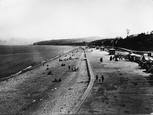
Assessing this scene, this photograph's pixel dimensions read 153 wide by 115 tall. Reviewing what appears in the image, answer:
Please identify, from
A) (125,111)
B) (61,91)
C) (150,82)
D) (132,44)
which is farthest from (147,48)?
(125,111)

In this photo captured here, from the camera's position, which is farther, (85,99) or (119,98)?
(119,98)

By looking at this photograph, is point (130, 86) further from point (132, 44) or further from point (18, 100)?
point (132, 44)

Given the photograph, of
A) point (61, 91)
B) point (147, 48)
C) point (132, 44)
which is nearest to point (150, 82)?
point (61, 91)

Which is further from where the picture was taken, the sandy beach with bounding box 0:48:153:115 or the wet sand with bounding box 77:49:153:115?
the sandy beach with bounding box 0:48:153:115

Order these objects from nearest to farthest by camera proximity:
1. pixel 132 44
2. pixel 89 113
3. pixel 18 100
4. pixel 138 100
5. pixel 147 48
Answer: pixel 89 113 < pixel 138 100 < pixel 18 100 < pixel 147 48 < pixel 132 44

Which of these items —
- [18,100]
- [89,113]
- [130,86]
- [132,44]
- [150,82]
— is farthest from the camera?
[132,44]

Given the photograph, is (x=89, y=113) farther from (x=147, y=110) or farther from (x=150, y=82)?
(x=150, y=82)

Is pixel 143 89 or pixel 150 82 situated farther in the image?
pixel 150 82

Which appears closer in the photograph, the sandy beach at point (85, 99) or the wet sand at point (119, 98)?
the wet sand at point (119, 98)

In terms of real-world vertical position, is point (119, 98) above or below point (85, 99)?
below
